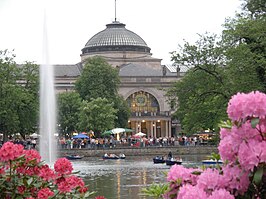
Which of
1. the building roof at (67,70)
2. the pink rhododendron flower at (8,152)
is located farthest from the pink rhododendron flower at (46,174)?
the building roof at (67,70)

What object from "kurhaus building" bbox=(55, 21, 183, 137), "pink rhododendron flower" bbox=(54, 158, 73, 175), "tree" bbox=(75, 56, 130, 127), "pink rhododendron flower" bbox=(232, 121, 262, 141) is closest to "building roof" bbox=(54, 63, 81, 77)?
"kurhaus building" bbox=(55, 21, 183, 137)

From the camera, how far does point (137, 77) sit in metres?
141

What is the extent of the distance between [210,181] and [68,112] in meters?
102

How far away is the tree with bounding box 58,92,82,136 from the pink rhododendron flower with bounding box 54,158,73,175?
9406 cm

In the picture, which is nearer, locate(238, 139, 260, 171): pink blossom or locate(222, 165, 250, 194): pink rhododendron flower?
locate(238, 139, 260, 171): pink blossom

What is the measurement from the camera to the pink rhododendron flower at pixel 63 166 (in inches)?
385

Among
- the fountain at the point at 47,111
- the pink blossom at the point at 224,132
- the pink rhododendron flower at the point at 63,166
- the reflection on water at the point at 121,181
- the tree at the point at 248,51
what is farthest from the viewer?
the fountain at the point at 47,111

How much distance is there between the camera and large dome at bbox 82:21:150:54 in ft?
509

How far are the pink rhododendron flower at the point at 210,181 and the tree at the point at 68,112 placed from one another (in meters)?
97.5

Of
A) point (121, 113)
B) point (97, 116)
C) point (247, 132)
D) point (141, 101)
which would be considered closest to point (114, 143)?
point (97, 116)

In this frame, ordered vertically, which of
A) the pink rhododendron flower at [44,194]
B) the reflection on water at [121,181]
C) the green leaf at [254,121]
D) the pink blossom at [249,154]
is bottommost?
the reflection on water at [121,181]

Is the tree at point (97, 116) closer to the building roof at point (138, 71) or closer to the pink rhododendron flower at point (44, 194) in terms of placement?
the building roof at point (138, 71)

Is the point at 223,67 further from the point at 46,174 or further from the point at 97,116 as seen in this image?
the point at 97,116

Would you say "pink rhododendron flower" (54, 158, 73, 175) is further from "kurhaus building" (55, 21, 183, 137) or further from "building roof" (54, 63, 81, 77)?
"building roof" (54, 63, 81, 77)
